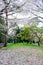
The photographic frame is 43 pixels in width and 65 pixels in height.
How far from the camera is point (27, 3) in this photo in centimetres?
1920

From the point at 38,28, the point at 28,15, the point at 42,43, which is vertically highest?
the point at 28,15

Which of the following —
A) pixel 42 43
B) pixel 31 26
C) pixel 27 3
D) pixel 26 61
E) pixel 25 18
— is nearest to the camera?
pixel 26 61

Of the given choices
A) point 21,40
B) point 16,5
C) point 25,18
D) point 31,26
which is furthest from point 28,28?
point 16,5

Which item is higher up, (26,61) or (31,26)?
(31,26)

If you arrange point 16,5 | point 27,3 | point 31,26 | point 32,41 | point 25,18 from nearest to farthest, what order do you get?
point 16,5, point 27,3, point 25,18, point 31,26, point 32,41

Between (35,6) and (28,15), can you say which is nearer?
(35,6)

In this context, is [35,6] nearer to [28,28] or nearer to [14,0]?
[14,0]

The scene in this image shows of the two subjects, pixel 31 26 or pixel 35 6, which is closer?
pixel 35 6

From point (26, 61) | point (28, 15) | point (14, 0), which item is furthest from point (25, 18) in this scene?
point (26, 61)

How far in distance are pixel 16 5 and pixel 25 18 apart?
454 centimetres

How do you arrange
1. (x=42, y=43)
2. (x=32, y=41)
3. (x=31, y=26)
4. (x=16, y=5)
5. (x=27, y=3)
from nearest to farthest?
(x=16, y=5) < (x=27, y=3) < (x=31, y=26) < (x=42, y=43) < (x=32, y=41)

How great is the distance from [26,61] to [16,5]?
6.75 metres

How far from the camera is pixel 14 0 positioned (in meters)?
17.7

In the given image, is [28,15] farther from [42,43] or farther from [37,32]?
[42,43]
